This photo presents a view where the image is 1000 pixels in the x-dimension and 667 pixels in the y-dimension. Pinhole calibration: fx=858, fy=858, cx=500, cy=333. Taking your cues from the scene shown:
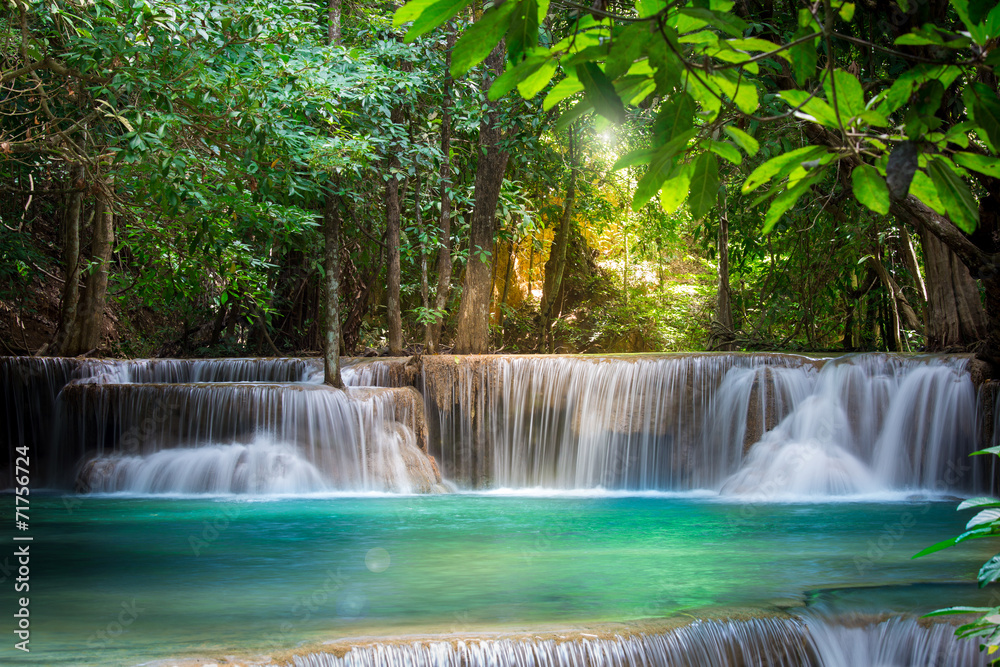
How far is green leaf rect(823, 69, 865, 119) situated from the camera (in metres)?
1.33

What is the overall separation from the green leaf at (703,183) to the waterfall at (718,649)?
275 centimetres

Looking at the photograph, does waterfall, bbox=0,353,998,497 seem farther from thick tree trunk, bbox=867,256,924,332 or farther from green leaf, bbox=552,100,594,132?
green leaf, bbox=552,100,594,132

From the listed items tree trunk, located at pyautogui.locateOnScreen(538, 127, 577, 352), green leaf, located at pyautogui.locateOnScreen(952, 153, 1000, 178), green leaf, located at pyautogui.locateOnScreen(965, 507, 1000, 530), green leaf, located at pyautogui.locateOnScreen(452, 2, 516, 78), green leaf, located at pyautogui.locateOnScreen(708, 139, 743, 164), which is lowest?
green leaf, located at pyautogui.locateOnScreen(965, 507, 1000, 530)

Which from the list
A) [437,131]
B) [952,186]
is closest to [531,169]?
[437,131]

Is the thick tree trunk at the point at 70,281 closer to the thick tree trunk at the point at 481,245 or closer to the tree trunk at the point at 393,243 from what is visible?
the tree trunk at the point at 393,243

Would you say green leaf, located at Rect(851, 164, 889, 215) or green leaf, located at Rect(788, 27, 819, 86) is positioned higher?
green leaf, located at Rect(788, 27, 819, 86)

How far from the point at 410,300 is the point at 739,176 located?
7.33m

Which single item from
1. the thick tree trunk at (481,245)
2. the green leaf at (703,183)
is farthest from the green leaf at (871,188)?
the thick tree trunk at (481,245)

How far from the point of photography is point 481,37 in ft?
4.21

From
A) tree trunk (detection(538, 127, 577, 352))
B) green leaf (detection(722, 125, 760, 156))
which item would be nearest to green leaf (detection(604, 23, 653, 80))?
green leaf (detection(722, 125, 760, 156))

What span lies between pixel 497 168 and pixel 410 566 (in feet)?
24.8

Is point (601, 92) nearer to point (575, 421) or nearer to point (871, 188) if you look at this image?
point (871, 188)

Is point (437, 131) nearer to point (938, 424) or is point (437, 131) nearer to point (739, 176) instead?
point (739, 176)

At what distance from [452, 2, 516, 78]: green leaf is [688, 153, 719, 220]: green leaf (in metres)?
0.41
